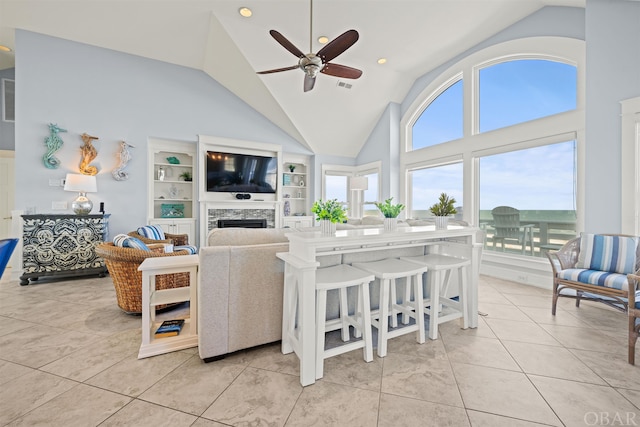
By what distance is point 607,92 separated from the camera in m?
2.84

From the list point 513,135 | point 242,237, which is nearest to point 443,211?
point 242,237

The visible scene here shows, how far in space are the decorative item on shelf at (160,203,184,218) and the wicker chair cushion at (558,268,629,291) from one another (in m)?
6.14

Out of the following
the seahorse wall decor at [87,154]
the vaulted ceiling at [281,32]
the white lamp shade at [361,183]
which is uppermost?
the vaulted ceiling at [281,32]

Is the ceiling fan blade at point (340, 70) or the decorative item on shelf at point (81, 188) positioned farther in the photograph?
the decorative item on shelf at point (81, 188)

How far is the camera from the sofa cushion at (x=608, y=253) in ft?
8.16

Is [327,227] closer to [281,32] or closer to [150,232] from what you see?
[150,232]

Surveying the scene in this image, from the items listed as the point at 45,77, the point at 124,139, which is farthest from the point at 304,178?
the point at 45,77

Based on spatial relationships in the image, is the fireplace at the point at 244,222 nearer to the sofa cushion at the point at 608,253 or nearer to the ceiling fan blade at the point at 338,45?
the ceiling fan blade at the point at 338,45

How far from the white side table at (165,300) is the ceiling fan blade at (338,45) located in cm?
237

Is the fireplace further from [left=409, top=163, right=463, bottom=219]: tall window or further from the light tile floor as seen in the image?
[left=409, top=163, right=463, bottom=219]: tall window

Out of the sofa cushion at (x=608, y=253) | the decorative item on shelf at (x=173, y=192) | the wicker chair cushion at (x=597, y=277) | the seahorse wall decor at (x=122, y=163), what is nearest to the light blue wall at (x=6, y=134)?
the seahorse wall decor at (x=122, y=163)

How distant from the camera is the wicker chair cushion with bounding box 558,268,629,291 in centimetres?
227

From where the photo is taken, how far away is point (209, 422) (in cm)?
133

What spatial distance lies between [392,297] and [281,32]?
4227mm
